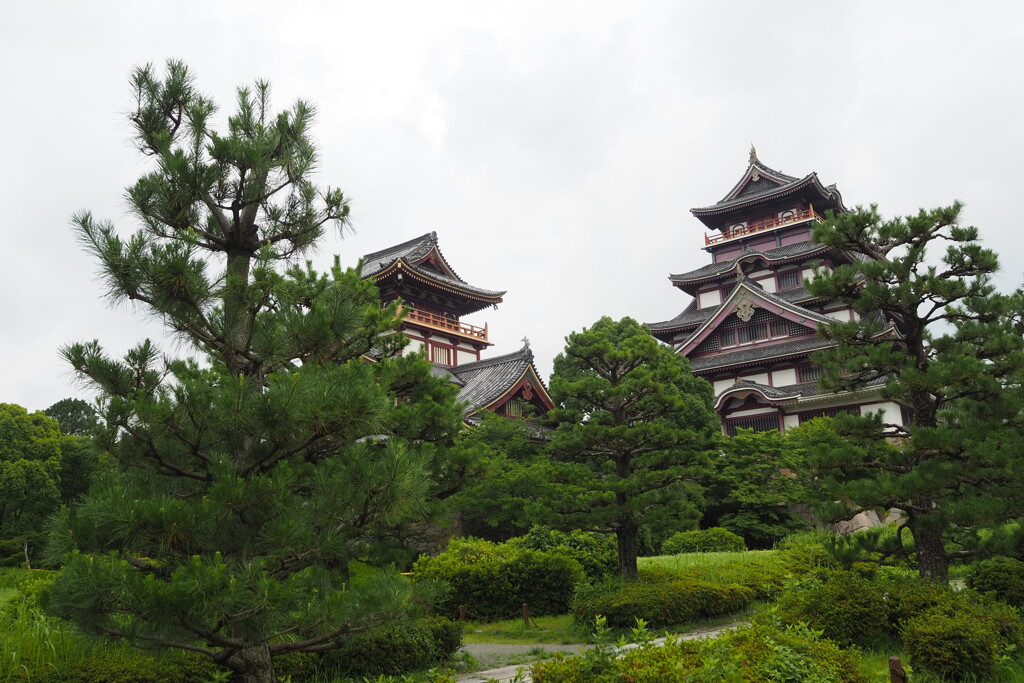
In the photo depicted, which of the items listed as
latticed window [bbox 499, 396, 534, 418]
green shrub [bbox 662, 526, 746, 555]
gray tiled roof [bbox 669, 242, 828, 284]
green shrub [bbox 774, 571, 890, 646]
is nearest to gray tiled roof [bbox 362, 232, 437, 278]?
latticed window [bbox 499, 396, 534, 418]

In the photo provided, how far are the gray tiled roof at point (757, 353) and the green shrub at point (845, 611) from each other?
2088cm

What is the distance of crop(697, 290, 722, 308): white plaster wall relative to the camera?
118 ft

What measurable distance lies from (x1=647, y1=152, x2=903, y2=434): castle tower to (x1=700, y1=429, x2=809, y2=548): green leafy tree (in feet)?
15.0

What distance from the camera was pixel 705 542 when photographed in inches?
773

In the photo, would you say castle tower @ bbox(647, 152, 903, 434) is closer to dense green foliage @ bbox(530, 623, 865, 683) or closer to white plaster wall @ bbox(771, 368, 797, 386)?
white plaster wall @ bbox(771, 368, 797, 386)

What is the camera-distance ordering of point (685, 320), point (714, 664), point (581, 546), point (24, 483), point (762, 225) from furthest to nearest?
point (762, 225), point (685, 320), point (24, 483), point (581, 546), point (714, 664)

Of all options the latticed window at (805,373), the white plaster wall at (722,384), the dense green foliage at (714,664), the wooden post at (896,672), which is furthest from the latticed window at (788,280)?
the wooden post at (896,672)

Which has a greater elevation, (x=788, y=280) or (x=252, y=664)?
(x=788, y=280)

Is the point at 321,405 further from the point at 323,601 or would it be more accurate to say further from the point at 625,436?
the point at 625,436

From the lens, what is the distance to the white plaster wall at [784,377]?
29344mm

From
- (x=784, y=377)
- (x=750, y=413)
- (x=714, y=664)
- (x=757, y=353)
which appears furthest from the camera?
(x=757, y=353)

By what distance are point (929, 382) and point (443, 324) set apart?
25048 millimetres

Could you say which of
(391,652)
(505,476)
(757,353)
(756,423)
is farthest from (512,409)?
(391,652)

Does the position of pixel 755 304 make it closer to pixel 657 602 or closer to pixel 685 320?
pixel 685 320
